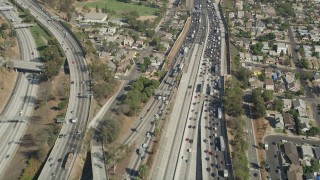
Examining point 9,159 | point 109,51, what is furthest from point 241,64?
point 9,159

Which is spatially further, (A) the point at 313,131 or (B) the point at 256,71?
(B) the point at 256,71

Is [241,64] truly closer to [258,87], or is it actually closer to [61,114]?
[258,87]

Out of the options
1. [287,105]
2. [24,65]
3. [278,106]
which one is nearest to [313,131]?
[278,106]

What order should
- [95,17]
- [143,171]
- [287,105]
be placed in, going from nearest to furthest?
[143,171] → [287,105] → [95,17]

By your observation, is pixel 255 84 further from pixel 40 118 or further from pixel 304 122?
pixel 40 118

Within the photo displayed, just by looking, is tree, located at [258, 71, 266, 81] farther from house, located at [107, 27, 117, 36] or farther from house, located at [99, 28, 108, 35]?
house, located at [99, 28, 108, 35]

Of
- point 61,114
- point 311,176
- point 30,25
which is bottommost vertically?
point 311,176
